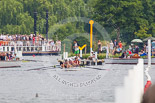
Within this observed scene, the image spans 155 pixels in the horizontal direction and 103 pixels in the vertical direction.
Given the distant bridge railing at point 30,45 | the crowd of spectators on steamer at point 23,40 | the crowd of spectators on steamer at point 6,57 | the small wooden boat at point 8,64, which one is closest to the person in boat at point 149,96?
the small wooden boat at point 8,64

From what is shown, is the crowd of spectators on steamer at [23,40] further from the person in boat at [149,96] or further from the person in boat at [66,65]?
the person in boat at [149,96]

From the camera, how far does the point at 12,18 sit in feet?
286

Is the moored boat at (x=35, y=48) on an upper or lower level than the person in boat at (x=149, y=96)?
upper

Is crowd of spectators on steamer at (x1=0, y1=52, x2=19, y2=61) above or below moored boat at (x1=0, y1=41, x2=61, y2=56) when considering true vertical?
below

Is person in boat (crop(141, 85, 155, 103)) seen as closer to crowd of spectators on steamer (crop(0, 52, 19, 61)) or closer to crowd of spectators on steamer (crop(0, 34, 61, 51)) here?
crowd of spectators on steamer (crop(0, 52, 19, 61))

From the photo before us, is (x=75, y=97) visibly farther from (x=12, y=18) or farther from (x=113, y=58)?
(x=12, y=18)

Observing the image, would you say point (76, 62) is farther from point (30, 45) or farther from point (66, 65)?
point (30, 45)

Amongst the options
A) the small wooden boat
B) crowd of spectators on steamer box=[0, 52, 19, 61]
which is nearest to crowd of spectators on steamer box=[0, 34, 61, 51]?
crowd of spectators on steamer box=[0, 52, 19, 61]

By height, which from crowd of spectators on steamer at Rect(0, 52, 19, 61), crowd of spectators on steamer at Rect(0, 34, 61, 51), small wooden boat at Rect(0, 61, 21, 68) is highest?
crowd of spectators on steamer at Rect(0, 34, 61, 51)

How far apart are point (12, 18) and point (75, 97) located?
6914cm

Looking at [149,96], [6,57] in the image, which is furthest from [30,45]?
Result: [149,96]

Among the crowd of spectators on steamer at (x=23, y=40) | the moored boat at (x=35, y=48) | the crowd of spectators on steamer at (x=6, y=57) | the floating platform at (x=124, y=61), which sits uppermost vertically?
the crowd of spectators on steamer at (x=23, y=40)

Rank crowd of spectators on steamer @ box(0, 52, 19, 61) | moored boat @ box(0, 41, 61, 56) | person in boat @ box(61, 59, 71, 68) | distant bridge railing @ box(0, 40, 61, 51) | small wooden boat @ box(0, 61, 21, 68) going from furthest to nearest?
moored boat @ box(0, 41, 61, 56)
distant bridge railing @ box(0, 40, 61, 51)
crowd of spectators on steamer @ box(0, 52, 19, 61)
small wooden boat @ box(0, 61, 21, 68)
person in boat @ box(61, 59, 71, 68)

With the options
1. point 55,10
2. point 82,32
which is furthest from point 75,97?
point 55,10
